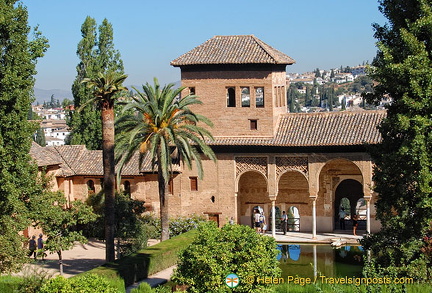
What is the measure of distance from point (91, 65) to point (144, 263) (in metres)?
25.7

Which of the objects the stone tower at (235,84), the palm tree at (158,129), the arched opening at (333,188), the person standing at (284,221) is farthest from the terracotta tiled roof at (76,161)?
the arched opening at (333,188)

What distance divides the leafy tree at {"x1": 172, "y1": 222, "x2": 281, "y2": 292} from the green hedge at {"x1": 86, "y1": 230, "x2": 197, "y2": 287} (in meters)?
2.17

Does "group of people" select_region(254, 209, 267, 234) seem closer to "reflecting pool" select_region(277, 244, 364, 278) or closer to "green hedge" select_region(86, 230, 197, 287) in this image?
"reflecting pool" select_region(277, 244, 364, 278)

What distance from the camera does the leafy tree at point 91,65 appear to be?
165 feet

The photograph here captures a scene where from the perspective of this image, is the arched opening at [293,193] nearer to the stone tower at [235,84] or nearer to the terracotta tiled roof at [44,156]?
the stone tower at [235,84]

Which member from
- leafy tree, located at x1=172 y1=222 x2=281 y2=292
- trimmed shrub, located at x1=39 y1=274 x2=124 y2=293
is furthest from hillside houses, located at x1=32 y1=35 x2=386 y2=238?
trimmed shrub, located at x1=39 y1=274 x2=124 y2=293

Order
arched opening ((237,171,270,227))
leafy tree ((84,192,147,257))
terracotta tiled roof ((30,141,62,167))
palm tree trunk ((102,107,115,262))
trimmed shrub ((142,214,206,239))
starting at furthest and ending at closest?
arched opening ((237,171,270,227)) → terracotta tiled roof ((30,141,62,167)) → trimmed shrub ((142,214,206,239)) → leafy tree ((84,192,147,257)) → palm tree trunk ((102,107,115,262))

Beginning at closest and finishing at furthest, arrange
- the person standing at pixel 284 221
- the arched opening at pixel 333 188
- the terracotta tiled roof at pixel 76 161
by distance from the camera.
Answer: the person standing at pixel 284 221, the arched opening at pixel 333 188, the terracotta tiled roof at pixel 76 161

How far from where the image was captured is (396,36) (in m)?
21.5

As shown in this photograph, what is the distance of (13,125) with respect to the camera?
2502 centimetres

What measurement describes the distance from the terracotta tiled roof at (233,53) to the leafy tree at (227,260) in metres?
15.5

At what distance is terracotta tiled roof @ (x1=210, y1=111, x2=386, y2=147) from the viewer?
34188 mm

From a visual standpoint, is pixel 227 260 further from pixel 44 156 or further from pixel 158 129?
pixel 44 156

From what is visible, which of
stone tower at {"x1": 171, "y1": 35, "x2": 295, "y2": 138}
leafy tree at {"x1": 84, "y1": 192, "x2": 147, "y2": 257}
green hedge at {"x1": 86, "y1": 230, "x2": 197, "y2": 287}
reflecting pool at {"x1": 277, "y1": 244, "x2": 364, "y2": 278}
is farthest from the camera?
stone tower at {"x1": 171, "y1": 35, "x2": 295, "y2": 138}
